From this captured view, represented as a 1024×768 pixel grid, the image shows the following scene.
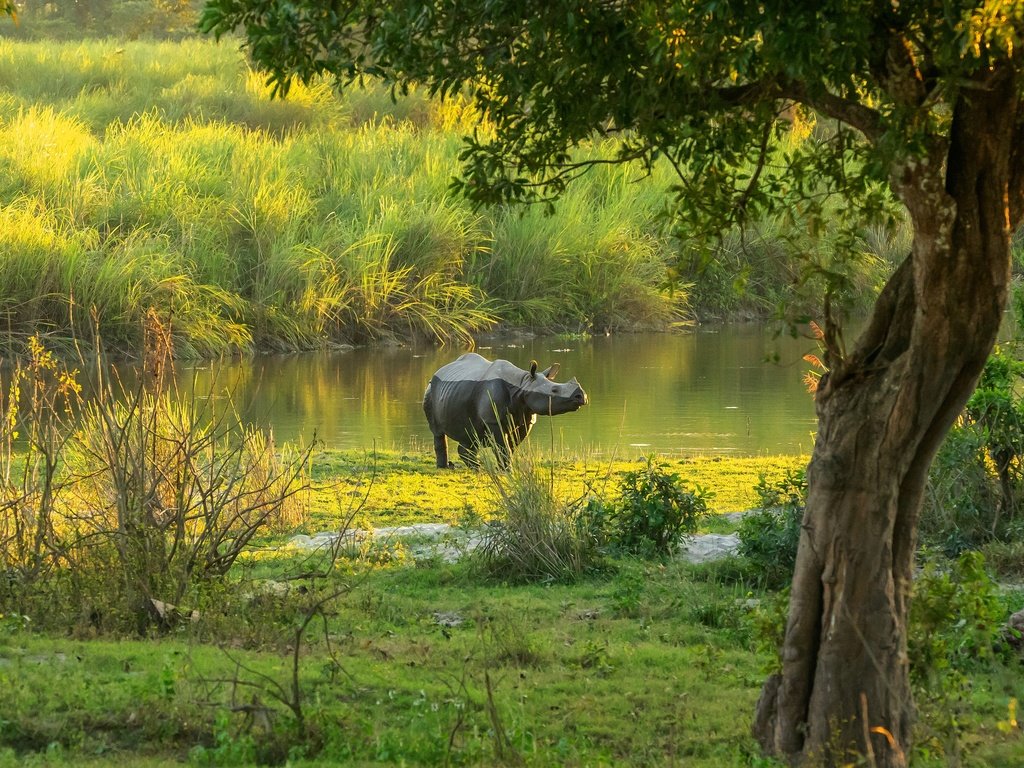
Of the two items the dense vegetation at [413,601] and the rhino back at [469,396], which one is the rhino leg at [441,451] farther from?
the dense vegetation at [413,601]

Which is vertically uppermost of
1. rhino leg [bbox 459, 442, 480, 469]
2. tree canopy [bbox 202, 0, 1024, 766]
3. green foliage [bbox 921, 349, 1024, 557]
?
tree canopy [bbox 202, 0, 1024, 766]

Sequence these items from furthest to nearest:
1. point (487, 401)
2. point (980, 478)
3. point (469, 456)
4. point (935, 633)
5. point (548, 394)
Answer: point (469, 456)
point (487, 401)
point (548, 394)
point (980, 478)
point (935, 633)

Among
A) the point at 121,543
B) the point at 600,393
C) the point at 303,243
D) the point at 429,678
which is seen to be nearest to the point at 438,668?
the point at 429,678


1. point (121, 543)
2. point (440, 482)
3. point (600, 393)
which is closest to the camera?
point (121, 543)

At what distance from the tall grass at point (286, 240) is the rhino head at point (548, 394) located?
883 cm

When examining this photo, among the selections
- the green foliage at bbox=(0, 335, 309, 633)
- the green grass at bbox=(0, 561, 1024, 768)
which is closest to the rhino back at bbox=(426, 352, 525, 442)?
the green grass at bbox=(0, 561, 1024, 768)

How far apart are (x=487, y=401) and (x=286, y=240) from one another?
1219cm

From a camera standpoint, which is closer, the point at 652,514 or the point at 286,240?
the point at 652,514

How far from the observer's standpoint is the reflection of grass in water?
11680 mm

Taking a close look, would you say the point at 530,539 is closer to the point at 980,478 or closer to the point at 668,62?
the point at 980,478

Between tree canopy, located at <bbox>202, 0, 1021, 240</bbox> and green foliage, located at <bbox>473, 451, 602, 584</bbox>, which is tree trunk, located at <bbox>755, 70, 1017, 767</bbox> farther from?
green foliage, located at <bbox>473, 451, 602, 584</bbox>

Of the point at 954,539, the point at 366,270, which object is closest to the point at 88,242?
the point at 366,270

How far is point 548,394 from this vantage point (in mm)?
13633

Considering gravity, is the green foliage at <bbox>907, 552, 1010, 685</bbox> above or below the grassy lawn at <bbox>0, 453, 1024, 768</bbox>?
above
